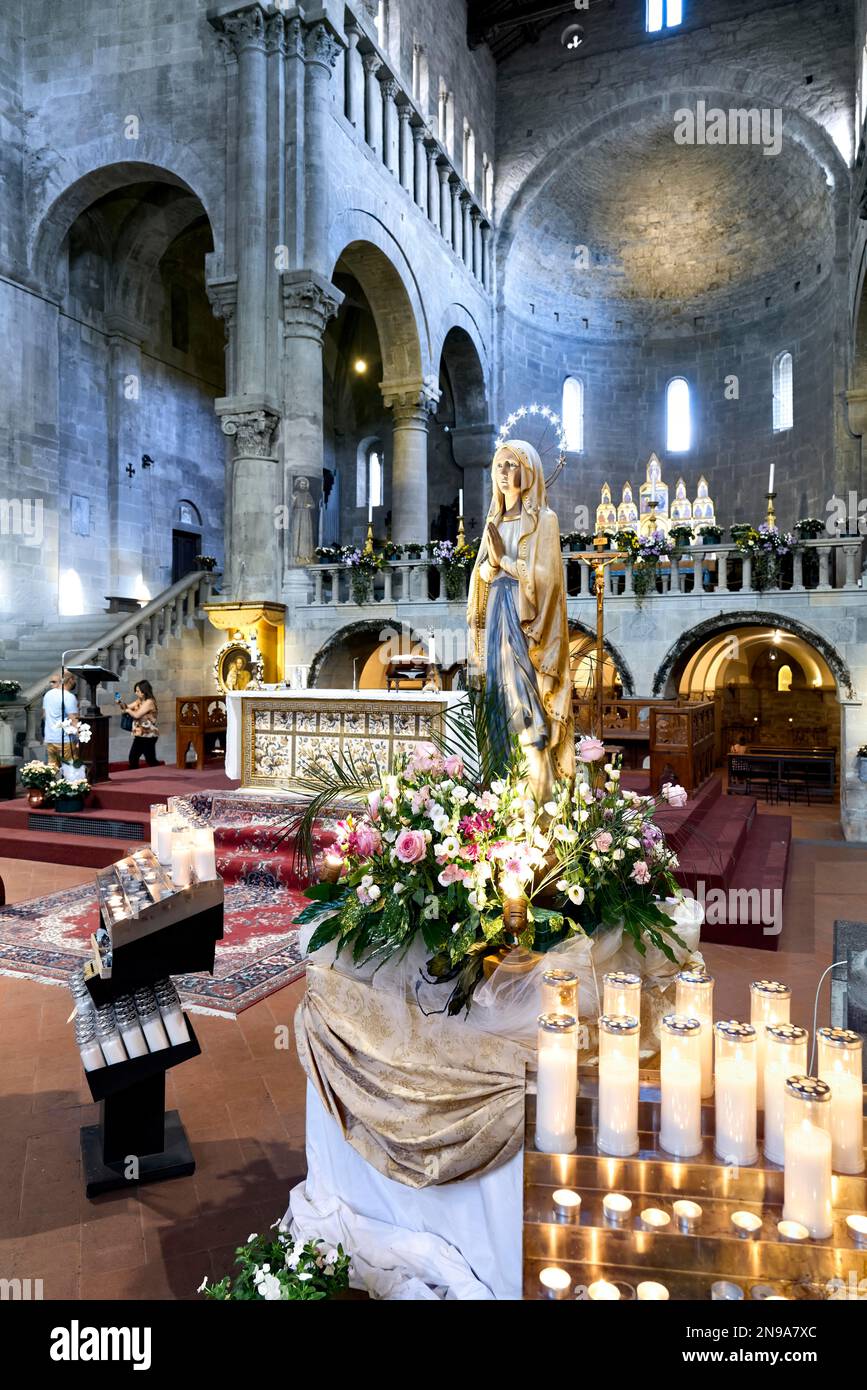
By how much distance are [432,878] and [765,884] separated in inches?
207

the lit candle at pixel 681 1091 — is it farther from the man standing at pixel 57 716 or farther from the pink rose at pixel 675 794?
the man standing at pixel 57 716

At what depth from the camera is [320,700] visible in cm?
871

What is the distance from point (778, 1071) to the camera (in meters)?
2.26

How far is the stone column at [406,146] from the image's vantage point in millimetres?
17562

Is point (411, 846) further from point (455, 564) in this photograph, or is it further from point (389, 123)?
point (389, 123)

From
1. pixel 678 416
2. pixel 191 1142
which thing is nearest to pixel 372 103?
pixel 678 416

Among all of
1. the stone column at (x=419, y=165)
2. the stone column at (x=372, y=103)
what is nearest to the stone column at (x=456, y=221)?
the stone column at (x=419, y=165)

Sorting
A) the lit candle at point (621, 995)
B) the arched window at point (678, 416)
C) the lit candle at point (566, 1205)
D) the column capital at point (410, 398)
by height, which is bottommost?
A: the lit candle at point (566, 1205)

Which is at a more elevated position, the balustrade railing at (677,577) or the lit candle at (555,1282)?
the balustrade railing at (677,577)

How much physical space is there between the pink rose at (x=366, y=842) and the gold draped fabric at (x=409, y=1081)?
449 mm

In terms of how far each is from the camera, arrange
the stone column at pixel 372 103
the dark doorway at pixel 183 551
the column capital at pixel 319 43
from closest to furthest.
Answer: the column capital at pixel 319 43 < the stone column at pixel 372 103 < the dark doorway at pixel 183 551

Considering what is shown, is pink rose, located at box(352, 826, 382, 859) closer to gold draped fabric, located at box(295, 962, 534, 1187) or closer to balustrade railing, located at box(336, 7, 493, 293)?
gold draped fabric, located at box(295, 962, 534, 1187)

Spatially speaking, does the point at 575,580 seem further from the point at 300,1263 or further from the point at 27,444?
the point at 300,1263

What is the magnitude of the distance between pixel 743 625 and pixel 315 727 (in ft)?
25.0
